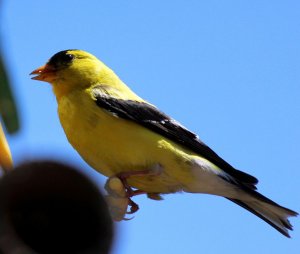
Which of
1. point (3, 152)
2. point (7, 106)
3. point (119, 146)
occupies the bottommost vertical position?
point (119, 146)

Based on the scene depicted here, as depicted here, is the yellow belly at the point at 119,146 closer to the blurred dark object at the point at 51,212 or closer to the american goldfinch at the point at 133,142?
the american goldfinch at the point at 133,142

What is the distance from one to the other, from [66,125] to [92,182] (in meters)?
2.81

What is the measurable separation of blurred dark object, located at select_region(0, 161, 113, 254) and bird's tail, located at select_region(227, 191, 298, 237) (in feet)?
11.6

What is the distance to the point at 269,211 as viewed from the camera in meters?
4.50

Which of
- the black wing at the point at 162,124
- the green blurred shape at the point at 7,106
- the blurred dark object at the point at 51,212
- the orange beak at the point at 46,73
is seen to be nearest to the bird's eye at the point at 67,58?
the orange beak at the point at 46,73

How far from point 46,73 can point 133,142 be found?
98 centimetres

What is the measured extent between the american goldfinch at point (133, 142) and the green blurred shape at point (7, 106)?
2.56 meters

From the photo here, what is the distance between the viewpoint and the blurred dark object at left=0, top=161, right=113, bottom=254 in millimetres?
888

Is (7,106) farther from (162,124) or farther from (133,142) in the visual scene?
(162,124)

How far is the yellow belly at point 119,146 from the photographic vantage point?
3588mm

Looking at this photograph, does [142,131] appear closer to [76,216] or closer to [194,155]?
[194,155]

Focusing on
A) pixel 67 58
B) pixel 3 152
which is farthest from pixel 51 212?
pixel 67 58

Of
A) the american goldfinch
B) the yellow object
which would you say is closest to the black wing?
the american goldfinch

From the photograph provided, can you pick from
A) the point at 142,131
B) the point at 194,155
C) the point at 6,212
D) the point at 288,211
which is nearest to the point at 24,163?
the point at 6,212
